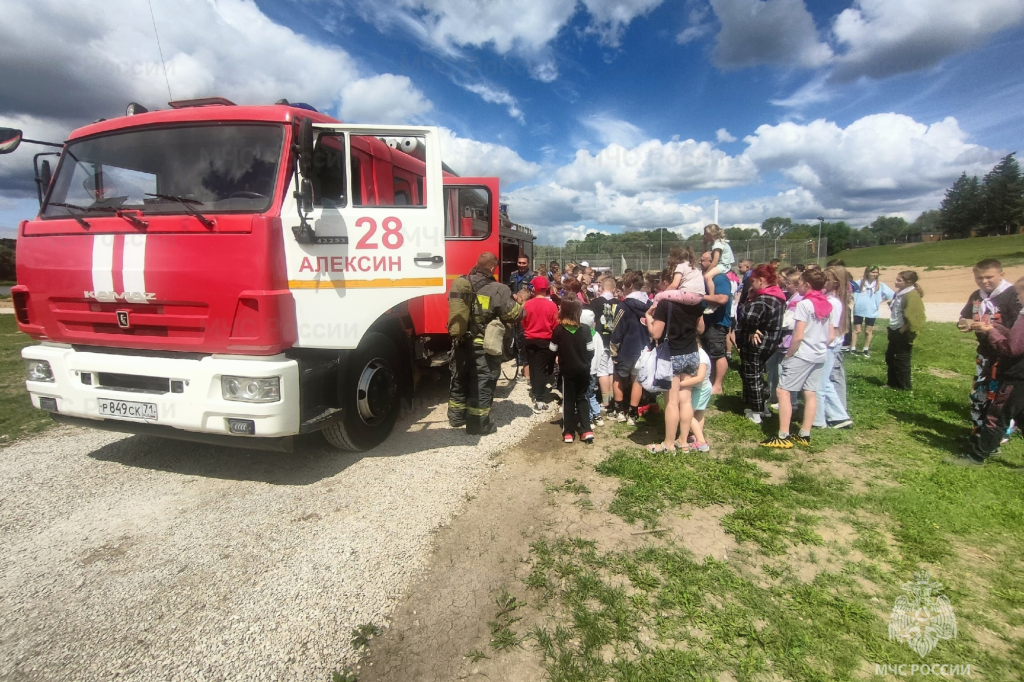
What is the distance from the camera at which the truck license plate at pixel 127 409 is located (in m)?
3.57

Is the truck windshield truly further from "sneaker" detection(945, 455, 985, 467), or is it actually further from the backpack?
"sneaker" detection(945, 455, 985, 467)

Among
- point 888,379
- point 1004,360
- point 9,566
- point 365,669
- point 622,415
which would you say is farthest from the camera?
point 888,379

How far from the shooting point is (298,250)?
3.70m

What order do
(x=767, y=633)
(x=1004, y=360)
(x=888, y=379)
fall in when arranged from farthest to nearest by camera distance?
1. (x=888, y=379)
2. (x=1004, y=360)
3. (x=767, y=633)

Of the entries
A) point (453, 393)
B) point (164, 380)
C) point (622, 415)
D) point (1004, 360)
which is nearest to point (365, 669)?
point (164, 380)

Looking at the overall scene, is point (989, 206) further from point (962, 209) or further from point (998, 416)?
point (998, 416)

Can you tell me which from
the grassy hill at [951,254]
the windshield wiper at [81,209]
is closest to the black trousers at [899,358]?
the windshield wiper at [81,209]

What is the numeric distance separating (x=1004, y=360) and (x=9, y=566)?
7.60 meters

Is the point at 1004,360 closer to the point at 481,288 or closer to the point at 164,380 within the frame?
the point at 481,288

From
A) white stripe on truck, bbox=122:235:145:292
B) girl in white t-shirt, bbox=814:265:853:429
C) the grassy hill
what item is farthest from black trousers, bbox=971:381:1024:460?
the grassy hill

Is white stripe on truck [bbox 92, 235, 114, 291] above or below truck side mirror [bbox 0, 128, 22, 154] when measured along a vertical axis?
below

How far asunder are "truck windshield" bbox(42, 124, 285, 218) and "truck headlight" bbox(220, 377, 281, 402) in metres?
1.26

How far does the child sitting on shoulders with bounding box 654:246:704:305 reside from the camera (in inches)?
169

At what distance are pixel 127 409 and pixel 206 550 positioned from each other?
1.34m
